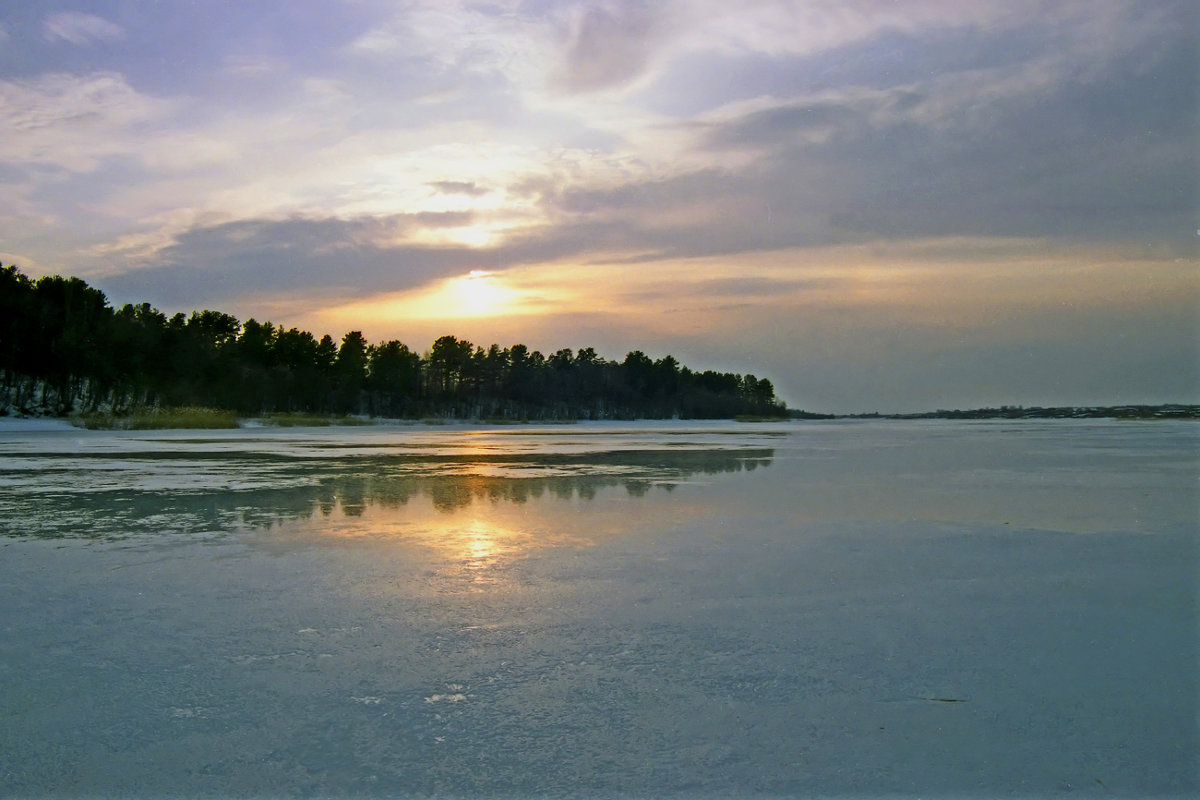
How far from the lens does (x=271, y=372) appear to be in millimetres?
67625

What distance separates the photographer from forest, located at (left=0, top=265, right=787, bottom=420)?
43.6m

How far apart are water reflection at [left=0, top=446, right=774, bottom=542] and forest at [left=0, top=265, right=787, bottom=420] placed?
33.0m

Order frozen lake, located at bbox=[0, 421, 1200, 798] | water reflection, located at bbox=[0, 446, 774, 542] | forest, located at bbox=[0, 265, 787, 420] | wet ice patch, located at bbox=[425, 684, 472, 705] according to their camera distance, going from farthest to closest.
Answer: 1. forest, located at bbox=[0, 265, 787, 420]
2. water reflection, located at bbox=[0, 446, 774, 542]
3. wet ice patch, located at bbox=[425, 684, 472, 705]
4. frozen lake, located at bbox=[0, 421, 1200, 798]

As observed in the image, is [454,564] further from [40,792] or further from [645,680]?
[40,792]

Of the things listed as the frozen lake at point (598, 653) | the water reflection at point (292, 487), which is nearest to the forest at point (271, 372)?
the water reflection at point (292, 487)

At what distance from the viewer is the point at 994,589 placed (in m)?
4.63

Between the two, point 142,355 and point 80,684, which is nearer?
point 80,684

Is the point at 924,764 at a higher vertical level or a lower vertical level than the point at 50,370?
lower

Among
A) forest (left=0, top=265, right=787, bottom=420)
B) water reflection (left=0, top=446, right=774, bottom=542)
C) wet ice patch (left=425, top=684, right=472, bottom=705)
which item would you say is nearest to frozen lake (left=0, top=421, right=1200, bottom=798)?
wet ice patch (left=425, top=684, right=472, bottom=705)

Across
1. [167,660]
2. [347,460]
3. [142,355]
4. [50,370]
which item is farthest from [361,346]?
[167,660]

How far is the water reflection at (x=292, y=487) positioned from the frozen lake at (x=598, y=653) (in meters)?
0.17

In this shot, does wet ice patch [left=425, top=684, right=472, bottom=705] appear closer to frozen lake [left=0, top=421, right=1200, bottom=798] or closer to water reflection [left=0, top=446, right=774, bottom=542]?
frozen lake [left=0, top=421, right=1200, bottom=798]

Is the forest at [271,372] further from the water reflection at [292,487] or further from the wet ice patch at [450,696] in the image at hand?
the wet ice patch at [450,696]

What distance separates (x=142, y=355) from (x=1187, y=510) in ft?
174
